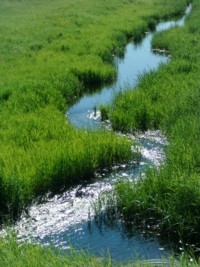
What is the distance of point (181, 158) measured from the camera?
942cm

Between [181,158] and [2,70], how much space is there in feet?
36.4

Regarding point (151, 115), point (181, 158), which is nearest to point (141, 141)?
point (151, 115)

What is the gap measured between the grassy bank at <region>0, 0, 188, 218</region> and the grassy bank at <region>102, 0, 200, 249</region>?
157cm

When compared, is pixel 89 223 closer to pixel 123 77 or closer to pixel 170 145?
pixel 170 145

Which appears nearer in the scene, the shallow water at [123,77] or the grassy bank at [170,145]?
the grassy bank at [170,145]

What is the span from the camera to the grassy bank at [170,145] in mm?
8086

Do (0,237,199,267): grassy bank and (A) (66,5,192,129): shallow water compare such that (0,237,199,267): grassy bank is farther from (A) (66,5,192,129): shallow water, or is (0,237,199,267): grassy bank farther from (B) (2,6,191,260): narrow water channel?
(A) (66,5,192,129): shallow water

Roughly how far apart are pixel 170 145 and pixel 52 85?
6.48 metres

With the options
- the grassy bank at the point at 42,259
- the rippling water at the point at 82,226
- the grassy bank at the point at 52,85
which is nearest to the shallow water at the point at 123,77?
the grassy bank at the point at 52,85

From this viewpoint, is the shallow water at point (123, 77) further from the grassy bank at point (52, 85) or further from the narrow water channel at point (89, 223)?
the narrow water channel at point (89, 223)

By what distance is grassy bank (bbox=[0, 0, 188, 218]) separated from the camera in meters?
10.0

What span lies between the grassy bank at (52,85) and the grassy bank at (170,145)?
1.57m

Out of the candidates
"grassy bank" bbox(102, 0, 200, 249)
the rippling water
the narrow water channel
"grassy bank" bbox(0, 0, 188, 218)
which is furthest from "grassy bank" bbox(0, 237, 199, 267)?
"grassy bank" bbox(0, 0, 188, 218)

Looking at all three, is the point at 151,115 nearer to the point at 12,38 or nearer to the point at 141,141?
the point at 141,141
